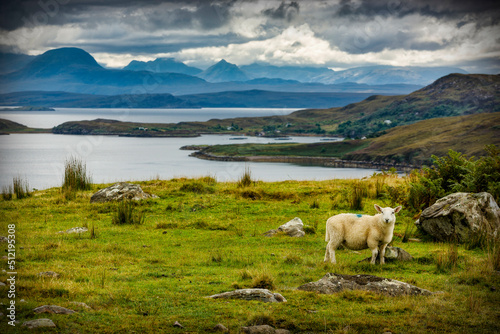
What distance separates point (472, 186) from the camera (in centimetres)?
1572

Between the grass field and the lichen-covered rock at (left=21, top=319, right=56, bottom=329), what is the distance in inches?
3.9

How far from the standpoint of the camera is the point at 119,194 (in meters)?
21.0

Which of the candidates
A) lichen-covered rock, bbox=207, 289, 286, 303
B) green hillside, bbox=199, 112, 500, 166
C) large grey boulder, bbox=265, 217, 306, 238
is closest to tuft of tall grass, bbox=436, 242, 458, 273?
lichen-covered rock, bbox=207, 289, 286, 303

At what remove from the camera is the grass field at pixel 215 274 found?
7.14 m

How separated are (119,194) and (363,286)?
1464 cm

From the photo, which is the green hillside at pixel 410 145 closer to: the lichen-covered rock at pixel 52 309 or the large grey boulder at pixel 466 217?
the large grey boulder at pixel 466 217

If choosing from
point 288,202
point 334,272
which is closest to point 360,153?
point 288,202

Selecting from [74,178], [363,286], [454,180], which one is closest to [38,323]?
[363,286]

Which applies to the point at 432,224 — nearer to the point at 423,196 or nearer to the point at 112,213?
the point at 423,196

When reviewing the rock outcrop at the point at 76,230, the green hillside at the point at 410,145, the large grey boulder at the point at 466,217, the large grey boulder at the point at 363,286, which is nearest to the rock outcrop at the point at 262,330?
the large grey boulder at the point at 363,286

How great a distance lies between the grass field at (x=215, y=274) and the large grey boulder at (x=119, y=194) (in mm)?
1190

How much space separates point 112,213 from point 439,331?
575 inches

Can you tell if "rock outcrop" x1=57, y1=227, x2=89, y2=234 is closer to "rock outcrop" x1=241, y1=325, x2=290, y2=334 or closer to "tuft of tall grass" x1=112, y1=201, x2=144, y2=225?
"tuft of tall grass" x1=112, y1=201, x2=144, y2=225

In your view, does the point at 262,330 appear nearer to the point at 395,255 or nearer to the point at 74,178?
the point at 395,255
